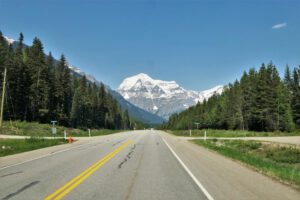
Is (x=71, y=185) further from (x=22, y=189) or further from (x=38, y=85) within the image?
(x=38, y=85)

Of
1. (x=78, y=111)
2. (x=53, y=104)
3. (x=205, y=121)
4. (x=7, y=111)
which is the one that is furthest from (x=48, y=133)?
(x=205, y=121)

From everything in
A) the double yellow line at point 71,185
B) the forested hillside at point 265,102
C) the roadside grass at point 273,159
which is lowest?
the roadside grass at point 273,159

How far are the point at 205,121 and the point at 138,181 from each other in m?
112

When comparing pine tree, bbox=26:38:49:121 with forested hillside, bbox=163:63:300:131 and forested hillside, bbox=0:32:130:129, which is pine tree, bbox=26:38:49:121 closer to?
forested hillside, bbox=0:32:130:129

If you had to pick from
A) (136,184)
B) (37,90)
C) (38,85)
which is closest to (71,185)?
(136,184)

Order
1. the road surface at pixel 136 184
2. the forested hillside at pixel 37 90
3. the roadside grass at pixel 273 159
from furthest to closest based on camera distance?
the forested hillside at pixel 37 90 < the roadside grass at pixel 273 159 < the road surface at pixel 136 184

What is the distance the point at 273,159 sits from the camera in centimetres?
2112

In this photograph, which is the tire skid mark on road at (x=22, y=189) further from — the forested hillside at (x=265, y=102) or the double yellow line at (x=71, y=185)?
the forested hillside at (x=265, y=102)

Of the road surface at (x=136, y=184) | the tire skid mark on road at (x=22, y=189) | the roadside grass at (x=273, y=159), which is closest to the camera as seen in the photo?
the tire skid mark on road at (x=22, y=189)

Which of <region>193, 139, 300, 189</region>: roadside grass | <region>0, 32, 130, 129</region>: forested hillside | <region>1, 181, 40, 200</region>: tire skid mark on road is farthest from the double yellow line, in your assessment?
<region>0, 32, 130, 129</region>: forested hillside

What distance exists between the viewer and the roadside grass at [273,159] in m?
11.8

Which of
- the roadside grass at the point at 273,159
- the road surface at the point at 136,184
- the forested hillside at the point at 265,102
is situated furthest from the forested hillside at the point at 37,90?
the road surface at the point at 136,184

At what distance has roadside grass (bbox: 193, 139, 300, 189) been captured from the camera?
38.7 ft

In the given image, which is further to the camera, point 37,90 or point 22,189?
point 37,90
